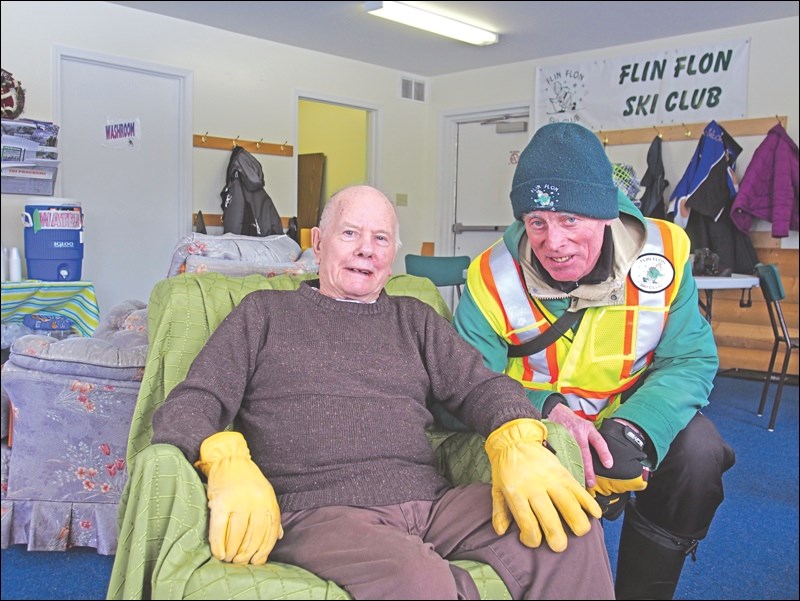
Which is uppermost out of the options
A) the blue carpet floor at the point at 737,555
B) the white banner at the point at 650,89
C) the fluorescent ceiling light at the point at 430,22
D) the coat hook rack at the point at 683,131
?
the fluorescent ceiling light at the point at 430,22

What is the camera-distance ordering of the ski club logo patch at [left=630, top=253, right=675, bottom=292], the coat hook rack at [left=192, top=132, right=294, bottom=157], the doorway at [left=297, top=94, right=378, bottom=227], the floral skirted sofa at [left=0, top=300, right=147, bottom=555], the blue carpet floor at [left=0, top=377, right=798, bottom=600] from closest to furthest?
the ski club logo patch at [left=630, top=253, right=675, bottom=292]
the blue carpet floor at [left=0, top=377, right=798, bottom=600]
the floral skirted sofa at [left=0, top=300, right=147, bottom=555]
the coat hook rack at [left=192, top=132, right=294, bottom=157]
the doorway at [left=297, top=94, right=378, bottom=227]

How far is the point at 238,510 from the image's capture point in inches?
47.2

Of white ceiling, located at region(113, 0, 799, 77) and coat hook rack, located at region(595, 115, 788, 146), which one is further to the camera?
coat hook rack, located at region(595, 115, 788, 146)

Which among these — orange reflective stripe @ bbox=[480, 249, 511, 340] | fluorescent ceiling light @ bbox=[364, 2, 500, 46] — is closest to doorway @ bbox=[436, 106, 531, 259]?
fluorescent ceiling light @ bbox=[364, 2, 500, 46]

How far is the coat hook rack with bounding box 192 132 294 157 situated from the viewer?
5.83 meters

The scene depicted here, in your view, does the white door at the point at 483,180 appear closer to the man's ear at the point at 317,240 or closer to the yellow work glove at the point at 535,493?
the man's ear at the point at 317,240

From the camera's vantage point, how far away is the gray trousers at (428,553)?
1151 mm

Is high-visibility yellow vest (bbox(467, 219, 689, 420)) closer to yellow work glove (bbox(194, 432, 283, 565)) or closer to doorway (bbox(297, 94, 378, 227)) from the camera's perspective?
yellow work glove (bbox(194, 432, 283, 565))

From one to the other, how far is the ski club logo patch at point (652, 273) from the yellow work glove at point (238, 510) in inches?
37.6

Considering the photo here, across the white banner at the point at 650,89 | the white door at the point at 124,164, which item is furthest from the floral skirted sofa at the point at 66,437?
the white banner at the point at 650,89

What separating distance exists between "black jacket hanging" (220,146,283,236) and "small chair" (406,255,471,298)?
1430 millimetres

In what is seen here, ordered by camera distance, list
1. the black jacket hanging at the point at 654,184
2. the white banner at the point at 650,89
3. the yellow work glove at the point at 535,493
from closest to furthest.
A: the yellow work glove at the point at 535,493 < the white banner at the point at 650,89 < the black jacket hanging at the point at 654,184

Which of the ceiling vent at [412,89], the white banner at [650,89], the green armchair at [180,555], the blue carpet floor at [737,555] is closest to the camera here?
the green armchair at [180,555]

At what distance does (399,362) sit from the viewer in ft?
5.31
